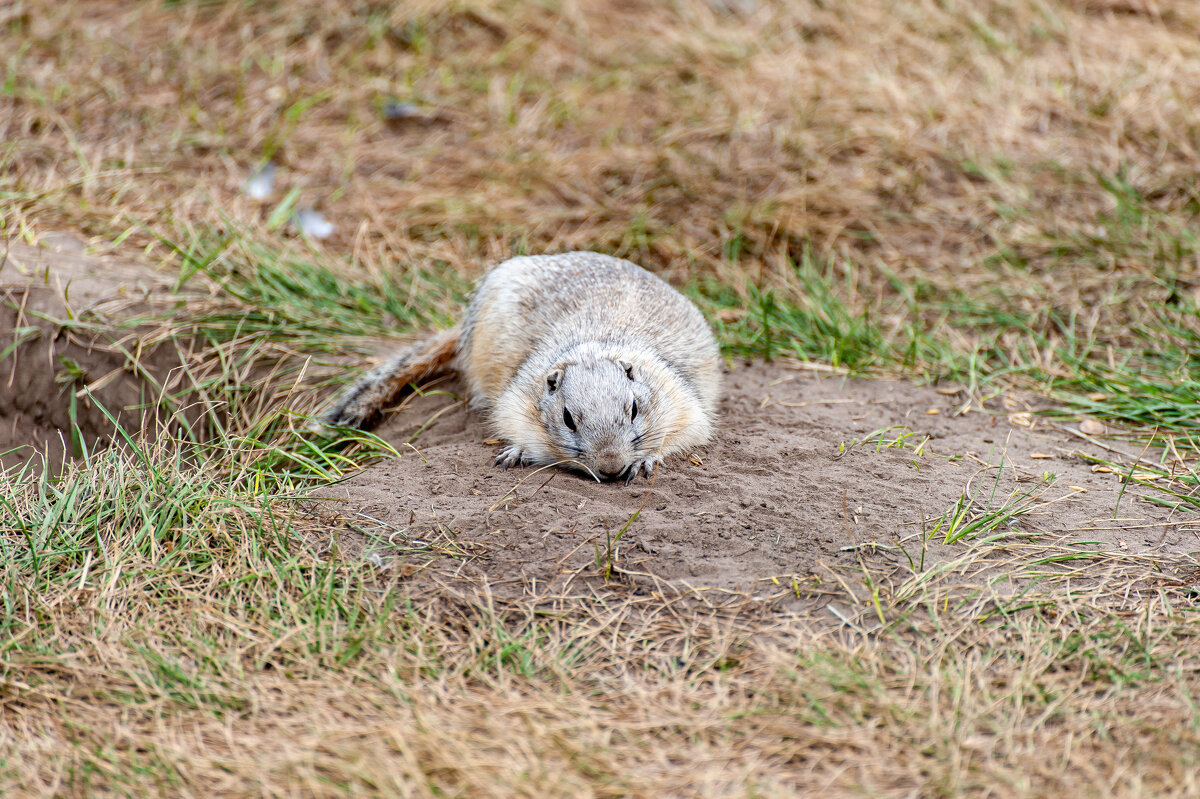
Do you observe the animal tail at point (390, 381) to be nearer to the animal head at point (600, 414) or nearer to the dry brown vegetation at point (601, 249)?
the dry brown vegetation at point (601, 249)

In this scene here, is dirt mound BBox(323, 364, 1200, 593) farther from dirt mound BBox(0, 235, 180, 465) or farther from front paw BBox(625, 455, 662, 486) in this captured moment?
dirt mound BBox(0, 235, 180, 465)

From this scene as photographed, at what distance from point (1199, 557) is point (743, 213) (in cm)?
359

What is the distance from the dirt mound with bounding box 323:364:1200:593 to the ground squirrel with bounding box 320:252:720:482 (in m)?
0.13

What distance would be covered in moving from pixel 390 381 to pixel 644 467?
1.49 metres

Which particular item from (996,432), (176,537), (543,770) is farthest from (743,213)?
(543,770)

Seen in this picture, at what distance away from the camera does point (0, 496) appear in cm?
344

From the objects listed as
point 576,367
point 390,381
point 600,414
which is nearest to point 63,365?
point 390,381

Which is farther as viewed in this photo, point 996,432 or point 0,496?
point 996,432

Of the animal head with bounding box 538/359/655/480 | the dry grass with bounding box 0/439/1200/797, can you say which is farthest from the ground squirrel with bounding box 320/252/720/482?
the dry grass with bounding box 0/439/1200/797

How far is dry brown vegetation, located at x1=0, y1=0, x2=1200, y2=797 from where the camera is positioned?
251 cm

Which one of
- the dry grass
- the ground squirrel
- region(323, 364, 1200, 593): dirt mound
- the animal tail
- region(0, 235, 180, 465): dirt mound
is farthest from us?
region(0, 235, 180, 465): dirt mound

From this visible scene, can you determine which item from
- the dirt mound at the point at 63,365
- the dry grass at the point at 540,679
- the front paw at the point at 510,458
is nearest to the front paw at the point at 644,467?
the front paw at the point at 510,458

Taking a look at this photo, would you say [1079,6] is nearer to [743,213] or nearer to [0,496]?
[743,213]

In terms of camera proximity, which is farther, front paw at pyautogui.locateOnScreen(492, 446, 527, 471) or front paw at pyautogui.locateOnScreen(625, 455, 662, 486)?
front paw at pyautogui.locateOnScreen(492, 446, 527, 471)
